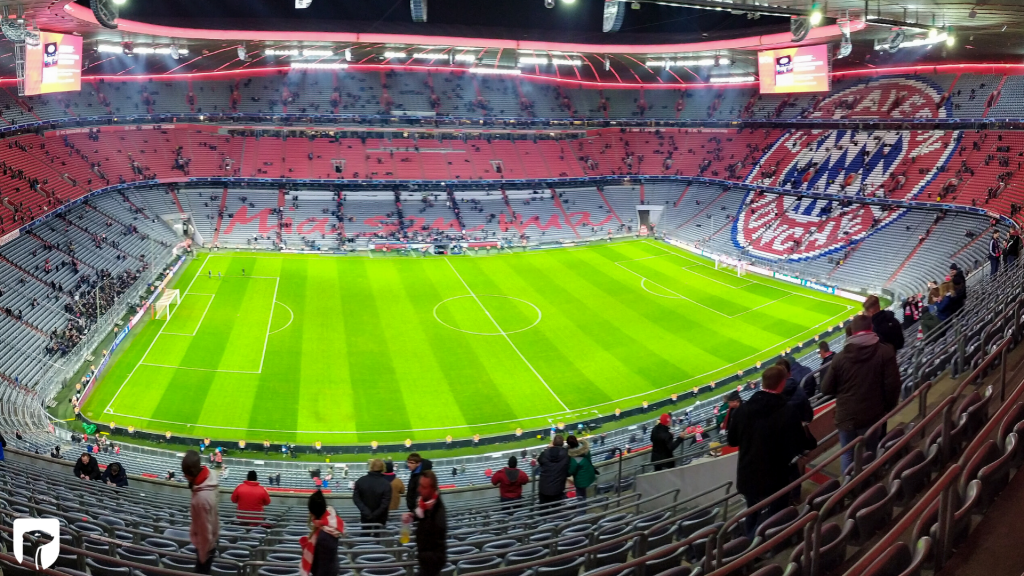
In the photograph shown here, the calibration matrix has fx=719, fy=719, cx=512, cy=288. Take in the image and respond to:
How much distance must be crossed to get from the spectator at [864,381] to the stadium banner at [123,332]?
87.4 feet

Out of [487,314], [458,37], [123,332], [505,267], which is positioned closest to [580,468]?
[487,314]

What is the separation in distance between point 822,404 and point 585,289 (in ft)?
98.9

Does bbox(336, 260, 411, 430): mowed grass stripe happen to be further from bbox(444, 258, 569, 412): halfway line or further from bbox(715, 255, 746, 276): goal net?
bbox(715, 255, 746, 276): goal net

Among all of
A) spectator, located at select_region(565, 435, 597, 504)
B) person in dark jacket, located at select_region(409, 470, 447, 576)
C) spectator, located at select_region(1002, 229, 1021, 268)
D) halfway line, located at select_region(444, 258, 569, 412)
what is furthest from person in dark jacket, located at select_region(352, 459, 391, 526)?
halfway line, located at select_region(444, 258, 569, 412)

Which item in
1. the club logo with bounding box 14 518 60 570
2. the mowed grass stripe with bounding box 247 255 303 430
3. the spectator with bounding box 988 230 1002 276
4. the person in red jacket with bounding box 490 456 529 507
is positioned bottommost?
the mowed grass stripe with bounding box 247 255 303 430

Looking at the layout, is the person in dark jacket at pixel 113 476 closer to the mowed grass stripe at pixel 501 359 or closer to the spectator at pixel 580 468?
the spectator at pixel 580 468

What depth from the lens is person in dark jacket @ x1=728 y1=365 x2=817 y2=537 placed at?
246 inches

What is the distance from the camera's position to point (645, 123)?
6919 centimetres

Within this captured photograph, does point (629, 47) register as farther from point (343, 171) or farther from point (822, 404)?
point (822, 404)

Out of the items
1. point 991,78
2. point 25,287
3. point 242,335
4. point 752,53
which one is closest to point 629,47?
point 752,53

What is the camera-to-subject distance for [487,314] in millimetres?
37531

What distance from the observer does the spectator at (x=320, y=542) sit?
6328mm

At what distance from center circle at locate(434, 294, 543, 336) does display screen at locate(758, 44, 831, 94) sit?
702 inches

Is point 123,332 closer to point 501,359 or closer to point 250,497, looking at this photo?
point 501,359
